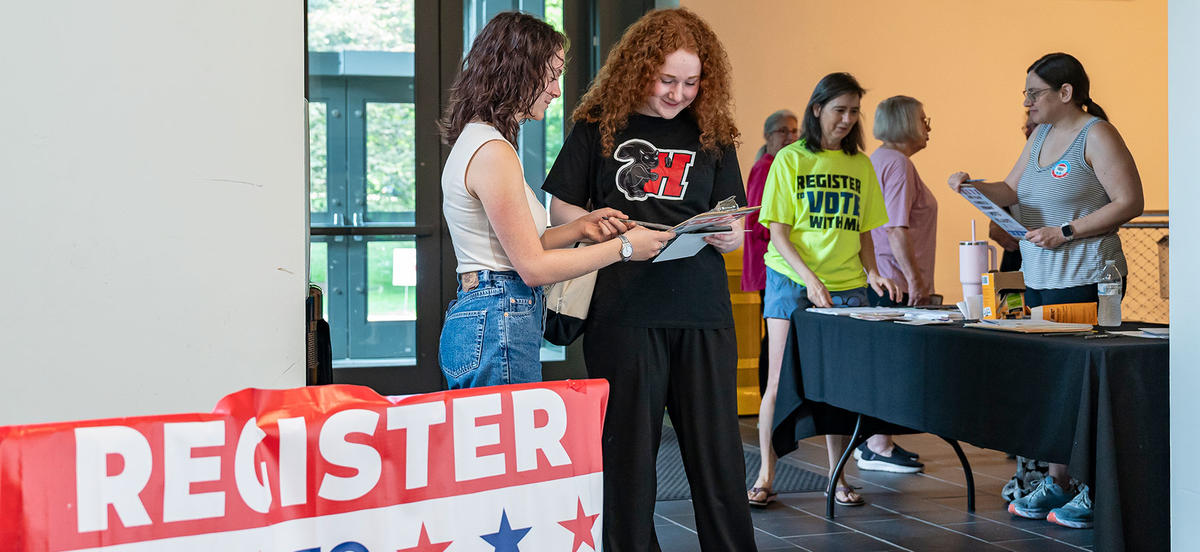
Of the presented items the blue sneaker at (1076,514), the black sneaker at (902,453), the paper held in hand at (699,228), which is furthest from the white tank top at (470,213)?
the black sneaker at (902,453)

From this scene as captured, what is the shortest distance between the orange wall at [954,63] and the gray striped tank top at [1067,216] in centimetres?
281

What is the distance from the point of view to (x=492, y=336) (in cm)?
181

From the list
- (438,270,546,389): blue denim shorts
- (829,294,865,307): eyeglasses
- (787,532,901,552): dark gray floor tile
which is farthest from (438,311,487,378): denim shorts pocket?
(829,294,865,307): eyeglasses

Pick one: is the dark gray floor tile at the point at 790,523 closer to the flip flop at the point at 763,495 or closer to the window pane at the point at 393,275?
the flip flop at the point at 763,495

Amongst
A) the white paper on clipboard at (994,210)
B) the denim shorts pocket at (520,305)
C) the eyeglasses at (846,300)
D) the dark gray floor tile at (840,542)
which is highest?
the white paper on clipboard at (994,210)

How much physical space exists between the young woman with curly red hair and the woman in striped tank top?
3.96 ft

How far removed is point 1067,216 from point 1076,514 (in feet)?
3.07

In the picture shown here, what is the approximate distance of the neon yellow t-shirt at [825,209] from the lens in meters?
3.45

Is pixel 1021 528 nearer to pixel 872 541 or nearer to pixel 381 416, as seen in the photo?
pixel 872 541

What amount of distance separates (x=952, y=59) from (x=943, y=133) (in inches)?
18.4

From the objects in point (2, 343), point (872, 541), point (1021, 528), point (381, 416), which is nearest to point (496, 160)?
point (381, 416)

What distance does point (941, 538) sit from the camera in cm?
311

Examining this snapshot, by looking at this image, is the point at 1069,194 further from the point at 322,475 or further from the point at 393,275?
the point at 393,275

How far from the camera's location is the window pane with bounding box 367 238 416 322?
19.1 feet
